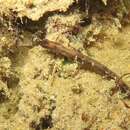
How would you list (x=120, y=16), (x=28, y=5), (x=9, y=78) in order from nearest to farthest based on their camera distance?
(x=28, y=5) → (x=9, y=78) → (x=120, y=16)

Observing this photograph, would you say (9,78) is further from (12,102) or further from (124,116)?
(124,116)

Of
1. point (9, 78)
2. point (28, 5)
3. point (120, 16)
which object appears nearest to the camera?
point (28, 5)

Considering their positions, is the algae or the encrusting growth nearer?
the algae

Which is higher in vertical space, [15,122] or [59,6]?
[59,6]

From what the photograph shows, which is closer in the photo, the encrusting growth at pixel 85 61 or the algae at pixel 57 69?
the algae at pixel 57 69

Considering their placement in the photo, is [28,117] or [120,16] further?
[120,16]

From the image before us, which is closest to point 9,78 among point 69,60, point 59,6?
point 69,60

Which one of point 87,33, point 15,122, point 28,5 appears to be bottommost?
point 15,122
